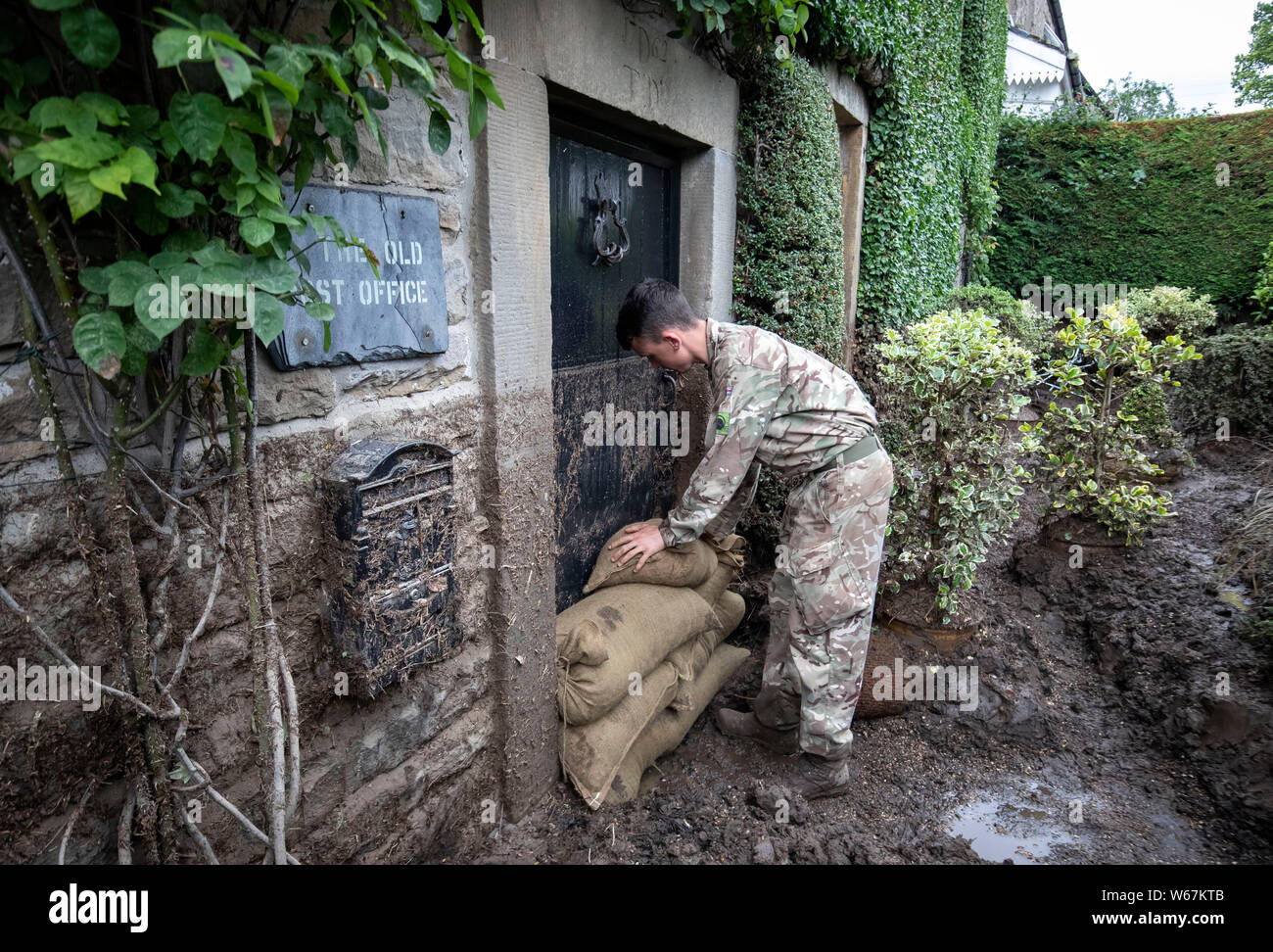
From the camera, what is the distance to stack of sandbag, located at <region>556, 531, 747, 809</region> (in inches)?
114

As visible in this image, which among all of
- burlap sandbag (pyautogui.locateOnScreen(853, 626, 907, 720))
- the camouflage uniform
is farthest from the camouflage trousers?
burlap sandbag (pyautogui.locateOnScreen(853, 626, 907, 720))

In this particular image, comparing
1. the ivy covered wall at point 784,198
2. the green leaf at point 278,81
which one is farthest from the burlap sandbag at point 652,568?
the green leaf at point 278,81

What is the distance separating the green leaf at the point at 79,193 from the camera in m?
1.12

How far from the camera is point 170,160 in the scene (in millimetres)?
1280

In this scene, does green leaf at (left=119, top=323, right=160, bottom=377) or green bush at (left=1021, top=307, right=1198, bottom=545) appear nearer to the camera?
green leaf at (left=119, top=323, right=160, bottom=377)

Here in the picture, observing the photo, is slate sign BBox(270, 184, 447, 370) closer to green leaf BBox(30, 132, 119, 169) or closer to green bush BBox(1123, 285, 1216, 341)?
green leaf BBox(30, 132, 119, 169)

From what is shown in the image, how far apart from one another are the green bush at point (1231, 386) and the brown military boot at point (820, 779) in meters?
6.03

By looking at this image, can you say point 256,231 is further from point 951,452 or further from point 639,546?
point 951,452

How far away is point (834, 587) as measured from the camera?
3117 millimetres

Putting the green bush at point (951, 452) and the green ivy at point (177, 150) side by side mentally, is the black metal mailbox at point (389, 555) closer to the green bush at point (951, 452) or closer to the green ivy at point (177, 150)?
the green ivy at point (177, 150)

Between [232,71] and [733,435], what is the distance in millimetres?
2167

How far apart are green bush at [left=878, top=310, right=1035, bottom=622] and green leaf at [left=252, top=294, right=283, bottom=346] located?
10.3ft

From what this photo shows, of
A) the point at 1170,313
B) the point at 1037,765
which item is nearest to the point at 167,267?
the point at 1037,765

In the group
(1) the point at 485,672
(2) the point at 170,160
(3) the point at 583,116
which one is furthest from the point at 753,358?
(2) the point at 170,160
